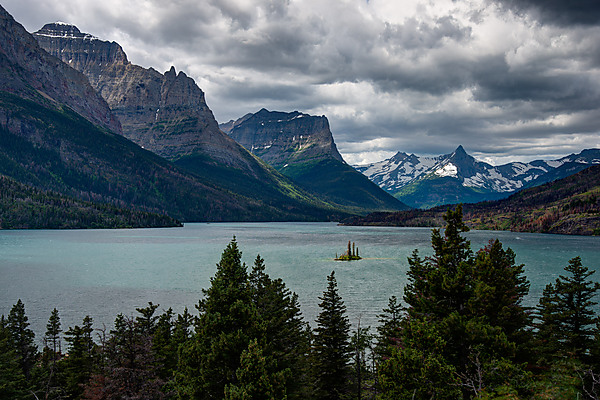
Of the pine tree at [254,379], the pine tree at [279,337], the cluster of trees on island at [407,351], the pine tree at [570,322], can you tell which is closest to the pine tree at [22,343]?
the cluster of trees on island at [407,351]

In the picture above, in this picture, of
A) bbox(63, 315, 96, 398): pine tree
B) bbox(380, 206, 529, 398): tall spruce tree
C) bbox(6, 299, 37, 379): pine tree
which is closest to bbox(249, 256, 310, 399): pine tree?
bbox(380, 206, 529, 398): tall spruce tree

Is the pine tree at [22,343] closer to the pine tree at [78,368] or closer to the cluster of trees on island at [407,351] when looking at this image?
the pine tree at [78,368]

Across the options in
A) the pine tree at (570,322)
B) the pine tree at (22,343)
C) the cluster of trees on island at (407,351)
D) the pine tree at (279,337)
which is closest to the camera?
the cluster of trees on island at (407,351)

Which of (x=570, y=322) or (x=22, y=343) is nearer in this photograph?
(x=570, y=322)

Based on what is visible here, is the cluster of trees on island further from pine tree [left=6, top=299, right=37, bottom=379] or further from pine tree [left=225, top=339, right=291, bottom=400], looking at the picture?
pine tree [left=6, top=299, right=37, bottom=379]

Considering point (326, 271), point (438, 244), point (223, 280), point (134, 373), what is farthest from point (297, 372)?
point (326, 271)

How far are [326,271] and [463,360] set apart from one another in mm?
106603

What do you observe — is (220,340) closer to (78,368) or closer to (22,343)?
(78,368)

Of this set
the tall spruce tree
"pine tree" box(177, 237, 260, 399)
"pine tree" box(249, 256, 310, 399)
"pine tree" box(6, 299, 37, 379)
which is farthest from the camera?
"pine tree" box(6, 299, 37, 379)

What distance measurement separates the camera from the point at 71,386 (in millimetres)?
39781

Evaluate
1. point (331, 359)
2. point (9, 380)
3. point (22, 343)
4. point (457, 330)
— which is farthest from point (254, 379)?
point (22, 343)

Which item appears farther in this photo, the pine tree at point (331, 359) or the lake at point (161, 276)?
the lake at point (161, 276)

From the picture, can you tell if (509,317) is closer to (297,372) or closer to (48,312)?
(297,372)

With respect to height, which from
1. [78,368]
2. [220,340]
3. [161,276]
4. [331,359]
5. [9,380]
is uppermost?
[220,340]
